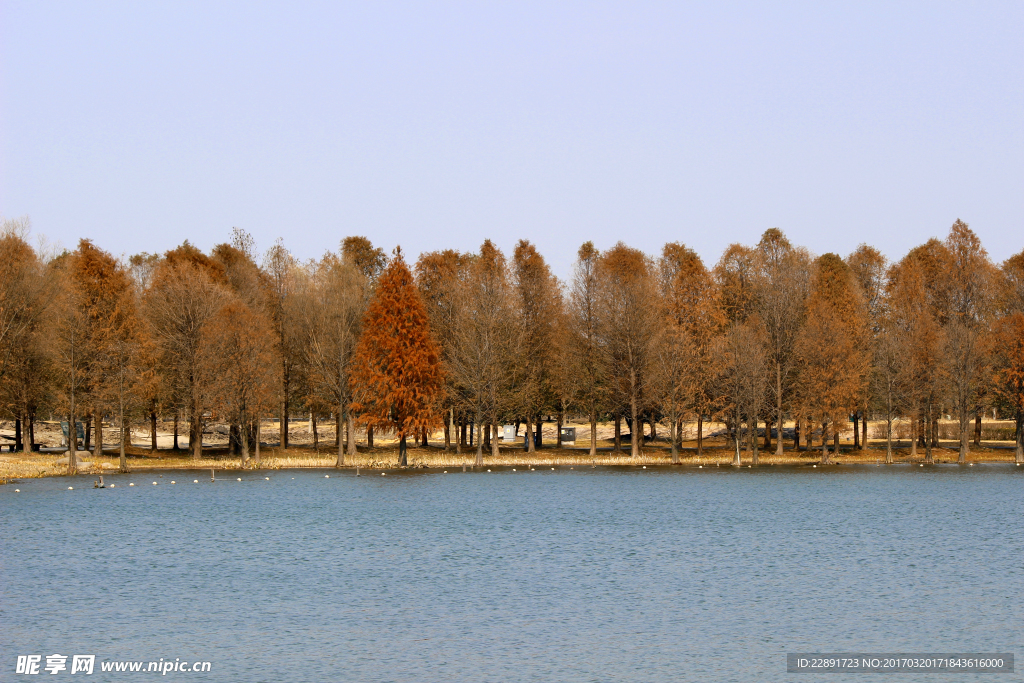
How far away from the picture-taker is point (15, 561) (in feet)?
137

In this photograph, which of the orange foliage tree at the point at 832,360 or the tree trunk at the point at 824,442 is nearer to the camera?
the orange foliage tree at the point at 832,360

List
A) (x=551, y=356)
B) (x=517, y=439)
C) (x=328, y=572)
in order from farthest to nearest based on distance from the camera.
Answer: (x=517, y=439) → (x=551, y=356) → (x=328, y=572)

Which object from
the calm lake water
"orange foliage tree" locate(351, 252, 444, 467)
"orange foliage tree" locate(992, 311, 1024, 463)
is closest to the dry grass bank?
"orange foliage tree" locate(992, 311, 1024, 463)

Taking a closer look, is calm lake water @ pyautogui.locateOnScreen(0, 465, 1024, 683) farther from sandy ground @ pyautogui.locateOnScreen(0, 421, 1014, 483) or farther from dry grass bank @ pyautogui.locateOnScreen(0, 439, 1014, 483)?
dry grass bank @ pyautogui.locateOnScreen(0, 439, 1014, 483)

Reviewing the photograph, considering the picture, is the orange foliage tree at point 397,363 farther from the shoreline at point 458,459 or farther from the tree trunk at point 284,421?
the tree trunk at point 284,421

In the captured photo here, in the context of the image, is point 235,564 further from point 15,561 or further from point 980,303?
point 980,303

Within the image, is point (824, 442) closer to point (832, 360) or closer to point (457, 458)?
point (832, 360)

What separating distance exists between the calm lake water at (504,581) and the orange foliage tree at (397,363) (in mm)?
17115

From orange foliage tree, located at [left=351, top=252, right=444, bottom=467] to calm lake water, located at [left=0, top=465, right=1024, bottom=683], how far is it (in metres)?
17.1

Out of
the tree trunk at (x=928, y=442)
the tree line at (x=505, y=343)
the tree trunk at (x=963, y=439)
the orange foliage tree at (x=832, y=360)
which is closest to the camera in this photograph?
the tree line at (x=505, y=343)

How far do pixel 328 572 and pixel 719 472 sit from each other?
5466 centimetres

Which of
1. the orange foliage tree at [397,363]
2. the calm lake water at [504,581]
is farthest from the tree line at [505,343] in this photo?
the calm lake water at [504,581]

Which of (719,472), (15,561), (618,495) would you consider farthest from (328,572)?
(719,472)

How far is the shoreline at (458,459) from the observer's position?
286 feet
